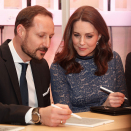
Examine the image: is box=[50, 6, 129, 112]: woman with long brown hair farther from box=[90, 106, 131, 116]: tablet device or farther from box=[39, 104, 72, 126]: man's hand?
box=[39, 104, 72, 126]: man's hand

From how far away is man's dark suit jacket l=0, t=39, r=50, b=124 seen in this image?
4.47 feet

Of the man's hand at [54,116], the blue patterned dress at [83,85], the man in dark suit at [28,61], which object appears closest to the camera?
the man's hand at [54,116]

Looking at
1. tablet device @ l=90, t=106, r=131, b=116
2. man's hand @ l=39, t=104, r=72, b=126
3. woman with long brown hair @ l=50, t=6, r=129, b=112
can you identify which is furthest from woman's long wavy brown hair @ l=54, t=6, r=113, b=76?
man's hand @ l=39, t=104, r=72, b=126

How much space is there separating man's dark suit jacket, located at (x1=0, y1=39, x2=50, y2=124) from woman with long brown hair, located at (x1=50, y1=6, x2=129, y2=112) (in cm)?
14

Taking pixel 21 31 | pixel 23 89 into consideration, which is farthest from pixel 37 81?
pixel 21 31

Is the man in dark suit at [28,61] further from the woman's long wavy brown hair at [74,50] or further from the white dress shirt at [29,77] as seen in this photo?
the woman's long wavy brown hair at [74,50]

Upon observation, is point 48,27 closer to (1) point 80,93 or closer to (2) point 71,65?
(2) point 71,65

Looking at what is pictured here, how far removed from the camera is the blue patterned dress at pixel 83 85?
6.99ft

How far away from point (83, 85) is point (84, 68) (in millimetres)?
182

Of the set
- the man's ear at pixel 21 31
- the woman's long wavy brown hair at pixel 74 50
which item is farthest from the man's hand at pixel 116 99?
the man's ear at pixel 21 31

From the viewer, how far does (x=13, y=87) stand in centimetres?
174

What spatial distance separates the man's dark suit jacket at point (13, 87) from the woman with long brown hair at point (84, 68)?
14 centimetres

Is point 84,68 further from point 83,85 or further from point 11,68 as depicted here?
point 11,68

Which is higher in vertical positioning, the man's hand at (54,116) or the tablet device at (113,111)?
the man's hand at (54,116)
